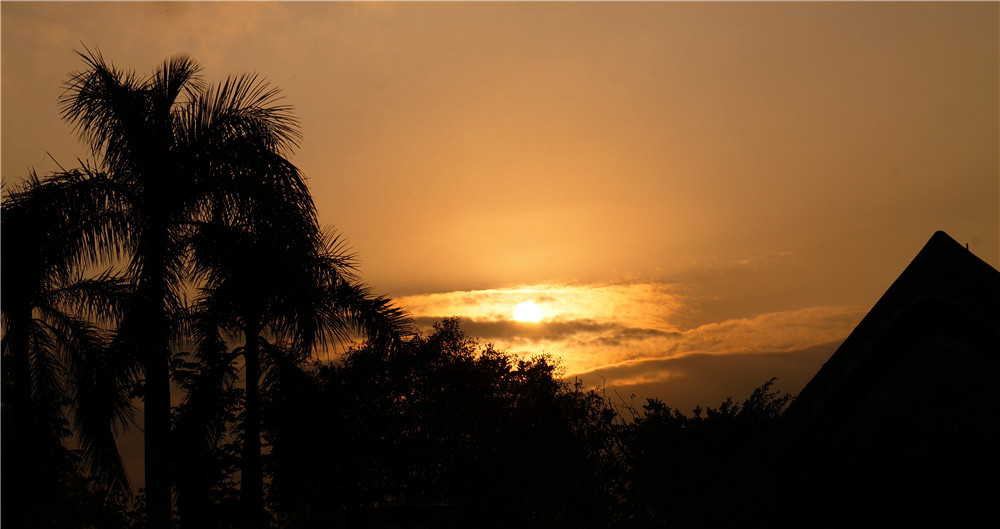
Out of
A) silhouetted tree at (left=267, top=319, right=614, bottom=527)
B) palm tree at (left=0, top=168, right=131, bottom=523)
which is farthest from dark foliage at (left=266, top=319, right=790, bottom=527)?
palm tree at (left=0, top=168, right=131, bottom=523)

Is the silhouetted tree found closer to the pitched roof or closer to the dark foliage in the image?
the dark foliage

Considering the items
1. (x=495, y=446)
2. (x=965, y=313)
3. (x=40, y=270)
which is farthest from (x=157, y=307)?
(x=495, y=446)

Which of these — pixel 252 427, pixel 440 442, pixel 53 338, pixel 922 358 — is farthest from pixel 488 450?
pixel 922 358

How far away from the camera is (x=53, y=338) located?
1675cm

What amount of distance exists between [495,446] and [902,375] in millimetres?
21036

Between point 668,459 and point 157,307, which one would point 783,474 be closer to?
point 668,459

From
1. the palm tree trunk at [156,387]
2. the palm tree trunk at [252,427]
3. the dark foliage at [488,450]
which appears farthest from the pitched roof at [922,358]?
the palm tree trunk at [252,427]

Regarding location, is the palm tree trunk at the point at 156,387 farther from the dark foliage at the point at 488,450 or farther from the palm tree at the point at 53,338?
the dark foliage at the point at 488,450

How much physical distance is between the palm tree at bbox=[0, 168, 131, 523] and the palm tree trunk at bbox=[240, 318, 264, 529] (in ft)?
10.6

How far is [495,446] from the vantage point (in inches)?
1238

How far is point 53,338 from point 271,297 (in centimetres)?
453

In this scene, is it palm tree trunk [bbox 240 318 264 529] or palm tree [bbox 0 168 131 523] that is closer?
palm tree [bbox 0 168 131 523]

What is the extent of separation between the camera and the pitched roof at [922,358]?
11.3m

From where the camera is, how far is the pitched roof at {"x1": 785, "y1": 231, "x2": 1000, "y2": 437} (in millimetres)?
11312
